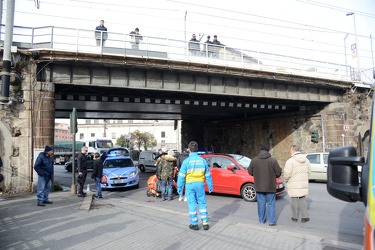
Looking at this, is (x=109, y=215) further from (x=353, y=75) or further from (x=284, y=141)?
(x=353, y=75)

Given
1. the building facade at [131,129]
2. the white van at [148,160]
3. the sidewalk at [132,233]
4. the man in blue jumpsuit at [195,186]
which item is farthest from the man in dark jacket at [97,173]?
the building facade at [131,129]

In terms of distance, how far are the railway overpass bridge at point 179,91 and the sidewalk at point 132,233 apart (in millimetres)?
5905

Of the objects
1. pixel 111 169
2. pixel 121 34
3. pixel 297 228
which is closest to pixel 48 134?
pixel 111 169

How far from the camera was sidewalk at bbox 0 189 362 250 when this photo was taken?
17.3 ft

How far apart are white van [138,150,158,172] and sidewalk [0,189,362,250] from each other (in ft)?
54.1

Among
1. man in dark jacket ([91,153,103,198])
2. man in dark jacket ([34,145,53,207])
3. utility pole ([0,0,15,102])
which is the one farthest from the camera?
man in dark jacket ([91,153,103,198])

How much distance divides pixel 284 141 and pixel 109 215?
66.6 ft

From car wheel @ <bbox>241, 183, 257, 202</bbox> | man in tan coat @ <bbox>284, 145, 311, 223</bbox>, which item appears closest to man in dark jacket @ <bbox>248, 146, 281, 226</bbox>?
man in tan coat @ <bbox>284, 145, 311, 223</bbox>

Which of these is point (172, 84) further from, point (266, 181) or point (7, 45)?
point (266, 181)

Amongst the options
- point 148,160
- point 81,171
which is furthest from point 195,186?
point 148,160

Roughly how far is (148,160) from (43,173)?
1638cm

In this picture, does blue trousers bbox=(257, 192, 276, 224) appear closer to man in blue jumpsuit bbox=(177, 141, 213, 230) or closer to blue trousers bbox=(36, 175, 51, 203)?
man in blue jumpsuit bbox=(177, 141, 213, 230)

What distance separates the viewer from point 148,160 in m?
25.3

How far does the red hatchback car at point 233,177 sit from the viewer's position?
33.8 feet
